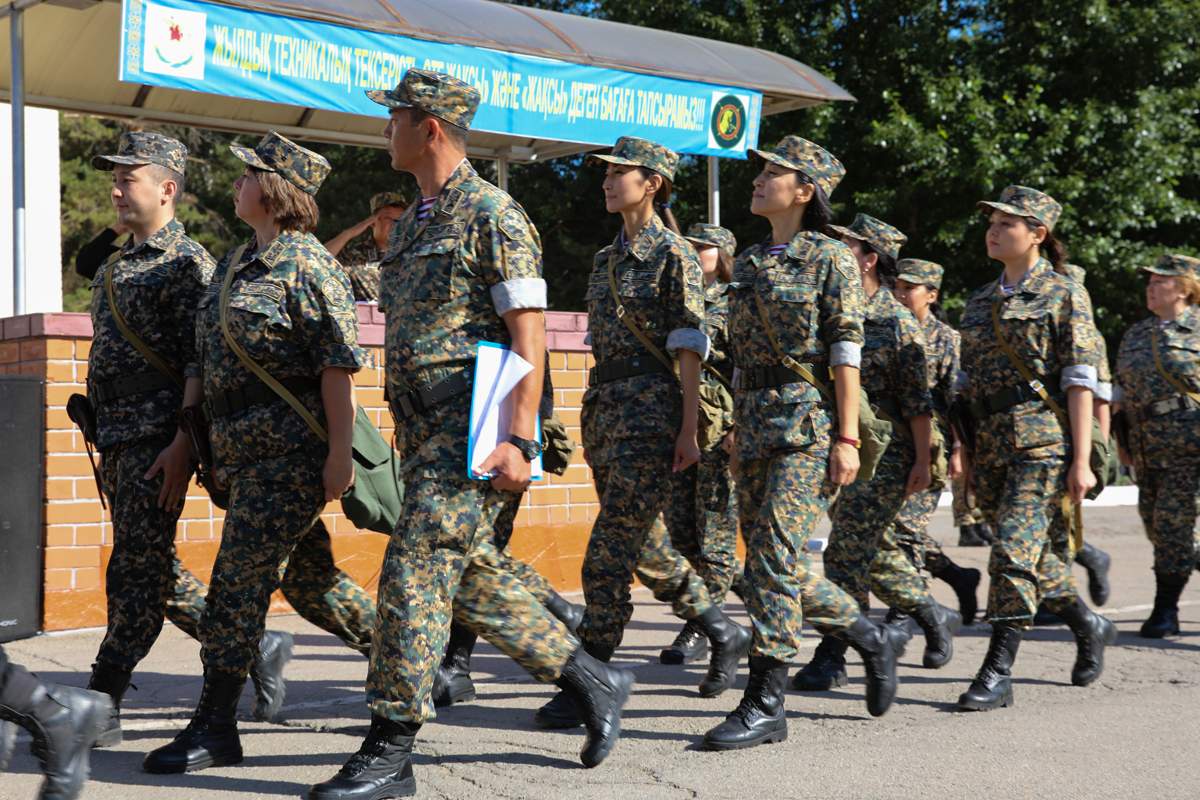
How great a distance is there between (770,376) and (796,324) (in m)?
0.21

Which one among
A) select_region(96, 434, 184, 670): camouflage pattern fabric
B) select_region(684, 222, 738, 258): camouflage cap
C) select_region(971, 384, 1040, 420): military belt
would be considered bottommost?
select_region(96, 434, 184, 670): camouflage pattern fabric

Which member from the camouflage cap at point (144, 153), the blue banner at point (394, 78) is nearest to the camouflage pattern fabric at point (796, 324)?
the camouflage cap at point (144, 153)

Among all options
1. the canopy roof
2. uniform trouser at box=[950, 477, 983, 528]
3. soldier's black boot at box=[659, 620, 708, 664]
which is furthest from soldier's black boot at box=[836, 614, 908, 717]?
the canopy roof

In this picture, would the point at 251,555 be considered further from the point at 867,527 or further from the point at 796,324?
the point at 867,527

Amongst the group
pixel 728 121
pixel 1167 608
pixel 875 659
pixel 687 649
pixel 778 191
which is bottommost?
pixel 687 649

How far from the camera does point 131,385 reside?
5.04m

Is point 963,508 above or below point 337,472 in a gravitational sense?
below

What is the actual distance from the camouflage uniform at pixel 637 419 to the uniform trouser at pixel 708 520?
256 mm

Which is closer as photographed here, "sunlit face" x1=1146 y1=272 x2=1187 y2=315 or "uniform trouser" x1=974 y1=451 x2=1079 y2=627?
"uniform trouser" x1=974 y1=451 x2=1079 y2=627

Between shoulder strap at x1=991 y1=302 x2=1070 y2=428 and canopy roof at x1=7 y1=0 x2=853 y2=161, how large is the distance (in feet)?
14.9

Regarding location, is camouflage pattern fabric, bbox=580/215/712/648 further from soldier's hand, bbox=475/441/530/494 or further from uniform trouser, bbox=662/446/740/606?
soldier's hand, bbox=475/441/530/494

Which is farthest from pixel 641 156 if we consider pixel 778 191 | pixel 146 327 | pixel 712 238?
pixel 146 327

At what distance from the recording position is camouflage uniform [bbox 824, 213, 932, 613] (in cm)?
624

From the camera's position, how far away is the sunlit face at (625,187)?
5.78 m
